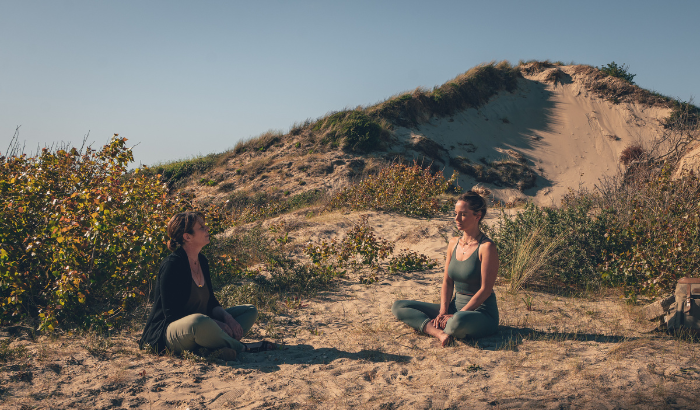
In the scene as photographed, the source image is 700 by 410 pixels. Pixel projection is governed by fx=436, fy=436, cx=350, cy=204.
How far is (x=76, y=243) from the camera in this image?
4242mm

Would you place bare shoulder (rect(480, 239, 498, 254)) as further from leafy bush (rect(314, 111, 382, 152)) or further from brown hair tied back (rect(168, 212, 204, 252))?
leafy bush (rect(314, 111, 382, 152))

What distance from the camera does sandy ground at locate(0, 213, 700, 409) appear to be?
2961 millimetres

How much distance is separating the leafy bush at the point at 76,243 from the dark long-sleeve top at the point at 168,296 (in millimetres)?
822

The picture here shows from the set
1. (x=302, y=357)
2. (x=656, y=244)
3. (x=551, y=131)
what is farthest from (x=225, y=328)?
(x=551, y=131)

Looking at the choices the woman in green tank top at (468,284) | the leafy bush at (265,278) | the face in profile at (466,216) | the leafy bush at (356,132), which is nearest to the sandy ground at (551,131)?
the leafy bush at (356,132)

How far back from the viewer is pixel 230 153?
20344 millimetres

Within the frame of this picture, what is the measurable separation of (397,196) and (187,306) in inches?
303

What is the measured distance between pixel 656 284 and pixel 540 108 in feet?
73.5

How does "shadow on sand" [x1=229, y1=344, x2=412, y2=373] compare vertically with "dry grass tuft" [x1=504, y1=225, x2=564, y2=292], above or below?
below

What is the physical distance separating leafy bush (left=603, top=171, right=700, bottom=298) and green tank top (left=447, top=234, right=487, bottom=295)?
7.44ft

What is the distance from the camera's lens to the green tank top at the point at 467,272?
3.96 metres

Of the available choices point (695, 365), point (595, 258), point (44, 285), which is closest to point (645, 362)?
point (695, 365)

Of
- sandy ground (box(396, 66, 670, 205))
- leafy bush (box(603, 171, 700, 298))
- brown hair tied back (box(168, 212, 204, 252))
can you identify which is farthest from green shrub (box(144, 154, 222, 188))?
leafy bush (box(603, 171, 700, 298))

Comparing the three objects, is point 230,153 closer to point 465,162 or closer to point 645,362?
point 465,162
